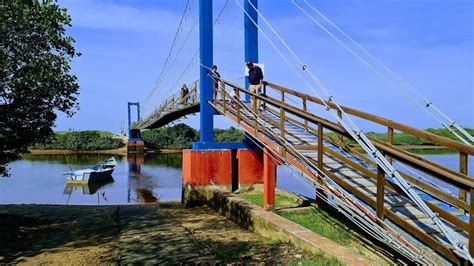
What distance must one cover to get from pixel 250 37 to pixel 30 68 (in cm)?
743

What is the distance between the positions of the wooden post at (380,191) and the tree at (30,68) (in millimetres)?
5239

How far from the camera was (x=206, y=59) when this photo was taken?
1205 cm

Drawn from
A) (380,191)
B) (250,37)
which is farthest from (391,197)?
(250,37)

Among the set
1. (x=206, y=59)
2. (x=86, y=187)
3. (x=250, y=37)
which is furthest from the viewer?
(x=86, y=187)

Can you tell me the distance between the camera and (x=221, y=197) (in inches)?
350

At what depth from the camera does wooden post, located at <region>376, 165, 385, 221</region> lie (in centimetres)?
467

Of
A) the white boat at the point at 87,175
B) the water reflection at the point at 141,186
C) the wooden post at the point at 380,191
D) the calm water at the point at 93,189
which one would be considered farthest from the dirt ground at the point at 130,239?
the white boat at the point at 87,175

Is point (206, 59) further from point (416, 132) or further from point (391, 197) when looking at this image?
point (416, 132)

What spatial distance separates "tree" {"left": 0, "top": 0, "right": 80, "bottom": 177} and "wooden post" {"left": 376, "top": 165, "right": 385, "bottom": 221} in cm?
524

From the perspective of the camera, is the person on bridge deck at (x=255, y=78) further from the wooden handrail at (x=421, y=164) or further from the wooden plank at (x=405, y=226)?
the wooden plank at (x=405, y=226)

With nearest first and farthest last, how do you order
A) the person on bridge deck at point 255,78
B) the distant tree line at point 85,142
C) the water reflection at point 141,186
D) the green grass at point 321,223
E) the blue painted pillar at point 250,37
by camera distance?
1. the green grass at point 321,223
2. the person on bridge deck at point 255,78
3. the blue painted pillar at point 250,37
4. the water reflection at point 141,186
5. the distant tree line at point 85,142

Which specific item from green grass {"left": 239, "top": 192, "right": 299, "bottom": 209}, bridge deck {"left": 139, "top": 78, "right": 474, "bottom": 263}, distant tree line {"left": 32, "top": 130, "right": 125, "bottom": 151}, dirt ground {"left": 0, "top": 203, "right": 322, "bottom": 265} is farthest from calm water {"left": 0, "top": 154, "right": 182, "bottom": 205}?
distant tree line {"left": 32, "top": 130, "right": 125, "bottom": 151}

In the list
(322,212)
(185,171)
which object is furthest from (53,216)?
(322,212)

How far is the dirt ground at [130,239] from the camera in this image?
18.1 ft
